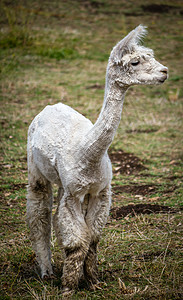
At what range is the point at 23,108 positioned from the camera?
9859 millimetres

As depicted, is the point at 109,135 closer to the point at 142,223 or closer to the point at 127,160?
the point at 142,223

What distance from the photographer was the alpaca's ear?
10.0ft

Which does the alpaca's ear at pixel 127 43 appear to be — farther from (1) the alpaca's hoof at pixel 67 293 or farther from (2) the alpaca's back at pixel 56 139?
(1) the alpaca's hoof at pixel 67 293

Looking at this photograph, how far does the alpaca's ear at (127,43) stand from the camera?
3062mm

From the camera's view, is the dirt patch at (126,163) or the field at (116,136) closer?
the field at (116,136)

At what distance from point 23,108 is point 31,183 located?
5.95 metres

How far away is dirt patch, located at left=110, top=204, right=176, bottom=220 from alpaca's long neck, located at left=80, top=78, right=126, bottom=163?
217 cm

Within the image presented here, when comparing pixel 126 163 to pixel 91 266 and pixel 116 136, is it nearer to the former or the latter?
pixel 116 136

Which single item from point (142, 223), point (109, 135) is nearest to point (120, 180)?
point (142, 223)

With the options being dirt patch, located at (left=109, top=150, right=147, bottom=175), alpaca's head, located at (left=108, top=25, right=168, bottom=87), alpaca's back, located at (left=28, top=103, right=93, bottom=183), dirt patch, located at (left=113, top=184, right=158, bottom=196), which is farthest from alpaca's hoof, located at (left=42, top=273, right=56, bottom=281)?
dirt patch, located at (left=109, top=150, right=147, bottom=175)

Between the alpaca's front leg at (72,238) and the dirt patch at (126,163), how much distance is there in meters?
3.42

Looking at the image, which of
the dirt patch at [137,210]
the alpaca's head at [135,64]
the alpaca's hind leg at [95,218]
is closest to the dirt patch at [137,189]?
the dirt patch at [137,210]

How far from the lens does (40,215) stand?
13.7 ft

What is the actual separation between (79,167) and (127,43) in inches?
43.1
